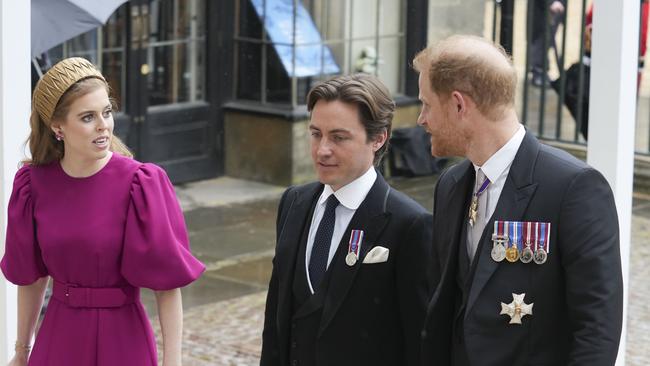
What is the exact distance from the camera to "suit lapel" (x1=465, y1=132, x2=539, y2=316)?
3.53 meters

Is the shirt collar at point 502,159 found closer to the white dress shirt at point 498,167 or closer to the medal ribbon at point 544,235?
the white dress shirt at point 498,167


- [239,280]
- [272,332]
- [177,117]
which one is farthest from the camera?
[177,117]

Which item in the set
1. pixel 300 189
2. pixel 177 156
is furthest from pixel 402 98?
pixel 300 189

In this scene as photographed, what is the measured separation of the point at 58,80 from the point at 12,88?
30.2 inches

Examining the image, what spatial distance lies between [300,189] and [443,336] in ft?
2.53

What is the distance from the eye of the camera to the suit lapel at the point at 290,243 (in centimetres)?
404

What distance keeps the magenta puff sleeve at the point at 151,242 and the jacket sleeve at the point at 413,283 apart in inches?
28.3

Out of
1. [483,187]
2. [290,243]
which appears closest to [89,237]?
[290,243]

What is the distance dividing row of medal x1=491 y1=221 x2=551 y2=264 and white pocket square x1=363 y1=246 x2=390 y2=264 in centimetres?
46

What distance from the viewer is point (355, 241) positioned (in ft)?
13.0

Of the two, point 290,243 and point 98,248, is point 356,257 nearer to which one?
point 290,243

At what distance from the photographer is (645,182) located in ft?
39.9

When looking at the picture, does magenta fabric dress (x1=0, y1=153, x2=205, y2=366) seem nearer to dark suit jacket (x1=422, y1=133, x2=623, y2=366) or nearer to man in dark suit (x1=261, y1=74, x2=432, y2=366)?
man in dark suit (x1=261, y1=74, x2=432, y2=366)

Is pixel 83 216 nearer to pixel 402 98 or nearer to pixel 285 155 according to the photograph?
pixel 285 155
